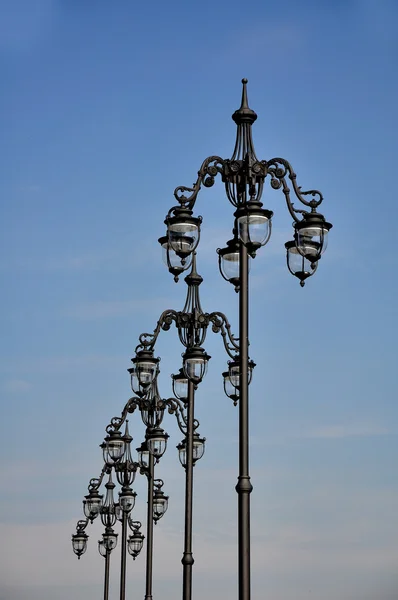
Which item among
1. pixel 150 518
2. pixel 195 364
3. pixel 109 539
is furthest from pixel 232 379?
pixel 109 539

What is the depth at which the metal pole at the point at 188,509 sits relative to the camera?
18.0m

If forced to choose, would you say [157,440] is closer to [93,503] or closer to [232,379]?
[232,379]

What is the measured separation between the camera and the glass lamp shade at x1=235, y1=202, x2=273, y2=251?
12.2 metres

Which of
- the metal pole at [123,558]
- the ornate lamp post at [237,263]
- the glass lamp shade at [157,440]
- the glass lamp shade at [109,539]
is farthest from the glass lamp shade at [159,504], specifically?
the ornate lamp post at [237,263]

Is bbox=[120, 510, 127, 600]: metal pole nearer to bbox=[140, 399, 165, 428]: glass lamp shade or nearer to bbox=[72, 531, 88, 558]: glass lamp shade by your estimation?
bbox=[72, 531, 88, 558]: glass lamp shade

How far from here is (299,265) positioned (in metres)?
13.0

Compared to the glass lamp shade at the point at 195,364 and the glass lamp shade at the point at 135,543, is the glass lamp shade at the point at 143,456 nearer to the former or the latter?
the glass lamp shade at the point at 195,364

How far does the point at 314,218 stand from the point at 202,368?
5.87m

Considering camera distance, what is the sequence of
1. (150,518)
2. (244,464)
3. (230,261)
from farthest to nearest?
(150,518) → (230,261) → (244,464)

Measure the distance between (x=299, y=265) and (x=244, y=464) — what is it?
2.69 m

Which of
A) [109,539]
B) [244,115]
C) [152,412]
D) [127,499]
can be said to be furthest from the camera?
[109,539]

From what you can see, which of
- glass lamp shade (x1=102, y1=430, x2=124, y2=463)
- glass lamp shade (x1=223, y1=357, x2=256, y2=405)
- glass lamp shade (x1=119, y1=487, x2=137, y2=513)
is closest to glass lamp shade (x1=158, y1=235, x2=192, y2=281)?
glass lamp shade (x1=223, y1=357, x2=256, y2=405)

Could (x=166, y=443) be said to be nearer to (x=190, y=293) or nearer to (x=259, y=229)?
(x=190, y=293)

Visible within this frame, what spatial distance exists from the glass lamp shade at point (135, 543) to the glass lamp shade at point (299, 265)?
25.4 metres
